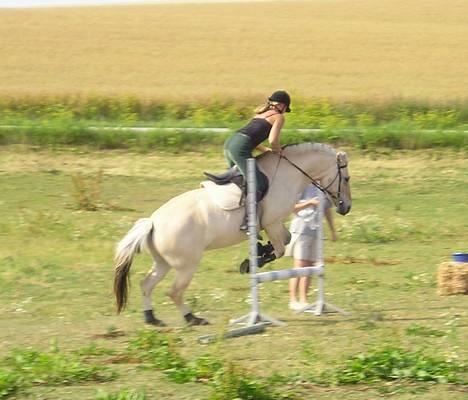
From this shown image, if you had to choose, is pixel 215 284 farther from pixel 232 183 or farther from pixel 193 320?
pixel 232 183

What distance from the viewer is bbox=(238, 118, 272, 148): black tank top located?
466 inches

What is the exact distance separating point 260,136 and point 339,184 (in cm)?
125

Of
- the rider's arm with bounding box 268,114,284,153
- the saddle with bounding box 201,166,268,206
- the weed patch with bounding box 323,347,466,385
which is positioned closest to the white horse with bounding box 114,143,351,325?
the saddle with bounding box 201,166,268,206

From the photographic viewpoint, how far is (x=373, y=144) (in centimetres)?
2669

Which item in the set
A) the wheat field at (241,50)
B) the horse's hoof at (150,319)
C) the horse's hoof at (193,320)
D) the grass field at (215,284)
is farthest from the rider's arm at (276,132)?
the wheat field at (241,50)

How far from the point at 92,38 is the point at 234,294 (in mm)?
43006

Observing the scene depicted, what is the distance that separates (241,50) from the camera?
52875 mm

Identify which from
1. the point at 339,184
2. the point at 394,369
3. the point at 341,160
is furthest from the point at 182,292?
the point at 394,369

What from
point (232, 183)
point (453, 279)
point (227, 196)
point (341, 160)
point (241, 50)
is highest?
point (241, 50)

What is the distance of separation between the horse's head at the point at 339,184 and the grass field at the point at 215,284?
3.71ft

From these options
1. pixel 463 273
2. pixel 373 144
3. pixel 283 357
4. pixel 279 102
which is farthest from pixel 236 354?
pixel 373 144

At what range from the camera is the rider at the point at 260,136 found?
11781 millimetres

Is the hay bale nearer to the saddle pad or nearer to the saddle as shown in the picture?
the saddle

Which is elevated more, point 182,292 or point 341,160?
point 341,160
